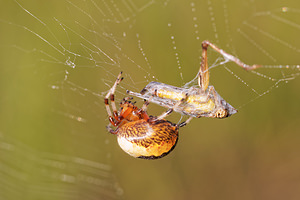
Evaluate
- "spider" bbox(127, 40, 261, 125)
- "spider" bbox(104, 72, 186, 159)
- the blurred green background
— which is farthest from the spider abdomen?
the blurred green background

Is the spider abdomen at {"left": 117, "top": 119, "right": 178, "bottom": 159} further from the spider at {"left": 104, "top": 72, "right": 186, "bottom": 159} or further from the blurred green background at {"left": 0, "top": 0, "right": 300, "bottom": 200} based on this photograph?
the blurred green background at {"left": 0, "top": 0, "right": 300, "bottom": 200}

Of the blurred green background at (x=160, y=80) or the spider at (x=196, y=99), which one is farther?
the blurred green background at (x=160, y=80)

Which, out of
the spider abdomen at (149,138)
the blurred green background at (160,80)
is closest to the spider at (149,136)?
the spider abdomen at (149,138)

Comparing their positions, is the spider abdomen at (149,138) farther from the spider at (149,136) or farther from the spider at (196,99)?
the spider at (196,99)

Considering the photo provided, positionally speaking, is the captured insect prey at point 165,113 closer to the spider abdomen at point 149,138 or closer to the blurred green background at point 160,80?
the spider abdomen at point 149,138

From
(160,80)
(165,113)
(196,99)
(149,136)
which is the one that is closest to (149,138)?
(149,136)

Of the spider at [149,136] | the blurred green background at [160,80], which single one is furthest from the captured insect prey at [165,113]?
the blurred green background at [160,80]

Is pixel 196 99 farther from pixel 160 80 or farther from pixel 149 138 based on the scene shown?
pixel 160 80
